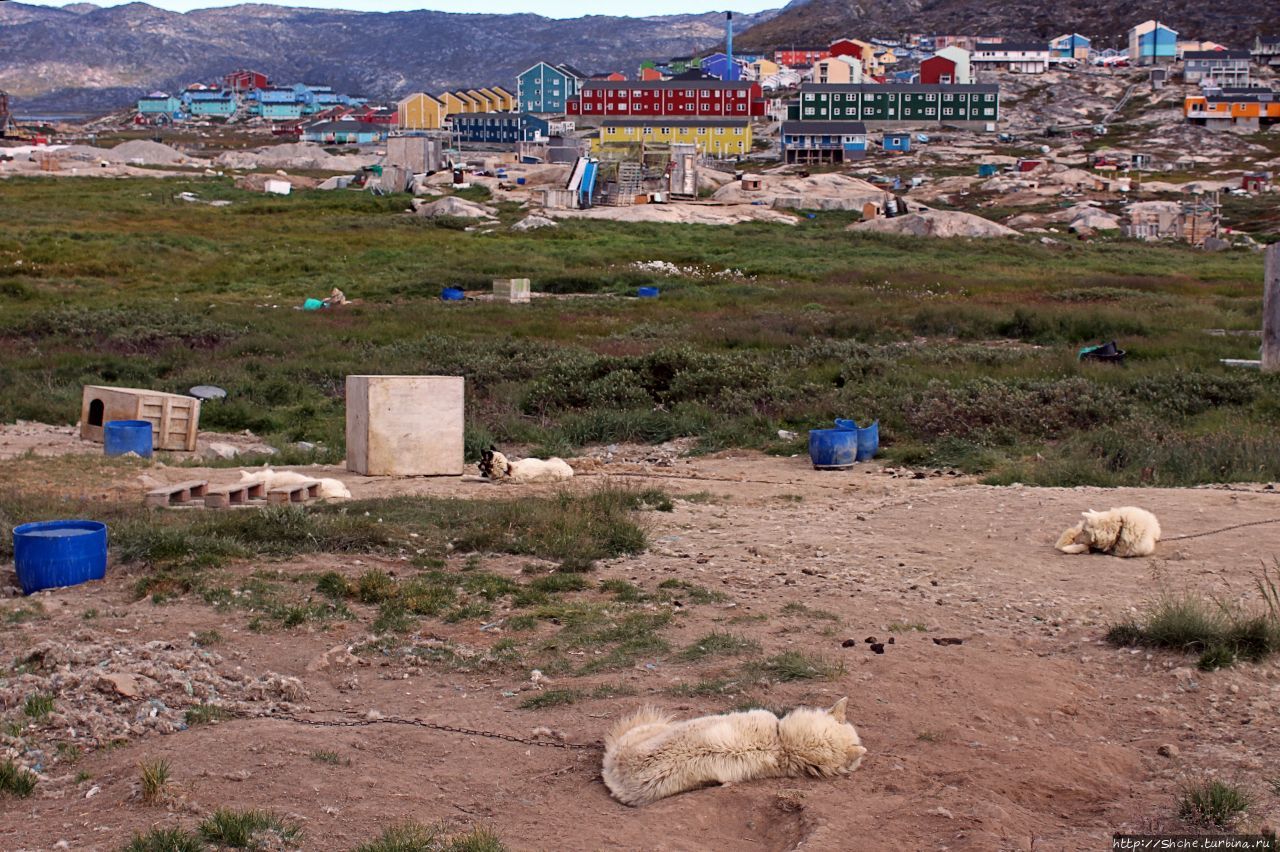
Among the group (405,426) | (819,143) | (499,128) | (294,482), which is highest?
(499,128)

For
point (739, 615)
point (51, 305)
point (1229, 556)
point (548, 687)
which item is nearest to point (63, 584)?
point (548, 687)

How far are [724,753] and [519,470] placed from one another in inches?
260

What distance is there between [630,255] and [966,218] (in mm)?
17173

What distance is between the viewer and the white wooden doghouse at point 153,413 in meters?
12.9

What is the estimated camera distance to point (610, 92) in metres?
107

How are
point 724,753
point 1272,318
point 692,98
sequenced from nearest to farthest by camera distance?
point 724,753
point 1272,318
point 692,98

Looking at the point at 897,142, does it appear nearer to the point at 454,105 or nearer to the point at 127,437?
the point at 454,105

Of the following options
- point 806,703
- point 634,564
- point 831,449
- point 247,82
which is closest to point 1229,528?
point 634,564

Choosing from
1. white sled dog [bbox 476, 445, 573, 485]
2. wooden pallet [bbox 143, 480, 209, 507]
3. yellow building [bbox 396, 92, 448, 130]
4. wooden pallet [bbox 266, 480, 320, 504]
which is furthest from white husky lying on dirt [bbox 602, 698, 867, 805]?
yellow building [bbox 396, 92, 448, 130]

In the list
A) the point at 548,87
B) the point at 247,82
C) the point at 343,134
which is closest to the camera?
the point at 343,134

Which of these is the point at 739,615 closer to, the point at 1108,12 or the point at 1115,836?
the point at 1115,836

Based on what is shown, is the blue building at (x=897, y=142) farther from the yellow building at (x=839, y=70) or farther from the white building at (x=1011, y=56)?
the white building at (x=1011, y=56)

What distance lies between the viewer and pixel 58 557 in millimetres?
7391

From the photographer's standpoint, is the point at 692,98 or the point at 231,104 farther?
the point at 231,104
